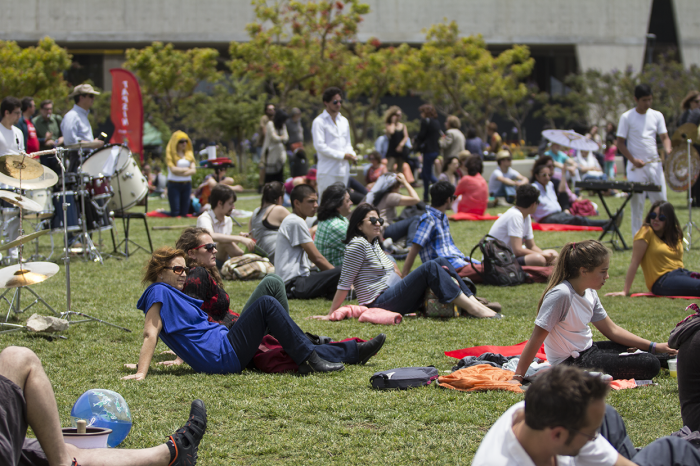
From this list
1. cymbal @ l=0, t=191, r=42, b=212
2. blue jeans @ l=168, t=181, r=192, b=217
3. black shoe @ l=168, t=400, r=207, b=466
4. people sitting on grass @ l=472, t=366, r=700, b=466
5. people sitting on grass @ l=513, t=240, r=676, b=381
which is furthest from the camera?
blue jeans @ l=168, t=181, r=192, b=217

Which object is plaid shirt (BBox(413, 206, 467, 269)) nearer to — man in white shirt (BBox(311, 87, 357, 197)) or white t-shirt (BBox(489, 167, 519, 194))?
man in white shirt (BBox(311, 87, 357, 197))

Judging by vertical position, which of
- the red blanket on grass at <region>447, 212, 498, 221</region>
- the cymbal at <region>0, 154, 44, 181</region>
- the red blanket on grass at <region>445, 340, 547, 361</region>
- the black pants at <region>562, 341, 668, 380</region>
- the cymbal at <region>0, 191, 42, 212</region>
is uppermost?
the cymbal at <region>0, 154, 44, 181</region>

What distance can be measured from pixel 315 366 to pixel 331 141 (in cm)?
554

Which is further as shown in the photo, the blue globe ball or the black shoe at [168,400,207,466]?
the blue globe ball

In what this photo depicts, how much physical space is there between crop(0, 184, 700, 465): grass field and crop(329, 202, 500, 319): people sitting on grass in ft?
0.63

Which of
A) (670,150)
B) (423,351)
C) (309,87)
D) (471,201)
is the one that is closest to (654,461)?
(423,351)

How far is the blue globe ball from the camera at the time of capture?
345 cm

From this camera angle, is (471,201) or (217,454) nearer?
(217,454)

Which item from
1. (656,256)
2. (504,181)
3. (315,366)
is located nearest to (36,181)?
(315,366)

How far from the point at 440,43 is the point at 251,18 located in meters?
10.4

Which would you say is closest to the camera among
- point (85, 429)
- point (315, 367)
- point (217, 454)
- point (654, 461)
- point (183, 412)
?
point (654, 461)

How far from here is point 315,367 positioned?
4758mm

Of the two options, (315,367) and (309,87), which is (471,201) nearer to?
(315,367)

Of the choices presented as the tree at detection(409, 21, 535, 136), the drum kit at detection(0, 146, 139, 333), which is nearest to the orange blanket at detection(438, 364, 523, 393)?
the drum kit at detection(0, 146, 139, 333)
